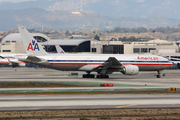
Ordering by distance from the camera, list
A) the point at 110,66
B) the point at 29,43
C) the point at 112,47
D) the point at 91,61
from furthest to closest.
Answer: the point at 112,47 < the point at 91,61 < the point at 29,43 < the point at 110,66

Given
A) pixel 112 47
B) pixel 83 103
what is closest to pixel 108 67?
pixel 83 103

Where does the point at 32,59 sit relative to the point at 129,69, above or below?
above

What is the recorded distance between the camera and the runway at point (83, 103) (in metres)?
22.7

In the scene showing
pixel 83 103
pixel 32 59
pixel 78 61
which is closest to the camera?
pixel 83 103

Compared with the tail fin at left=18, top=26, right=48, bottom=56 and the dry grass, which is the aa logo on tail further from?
the dry grass

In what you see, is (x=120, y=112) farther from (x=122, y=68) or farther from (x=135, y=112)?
(x=122, y=68)

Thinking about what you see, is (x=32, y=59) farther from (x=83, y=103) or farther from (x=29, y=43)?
(x=83, y=103)

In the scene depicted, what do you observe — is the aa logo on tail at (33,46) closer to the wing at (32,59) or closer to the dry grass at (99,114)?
the wing at (32,59)

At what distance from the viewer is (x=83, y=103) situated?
24500 millimetres

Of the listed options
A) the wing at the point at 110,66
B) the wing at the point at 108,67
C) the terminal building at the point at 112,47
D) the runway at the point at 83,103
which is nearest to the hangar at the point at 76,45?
the terminal building at the point at 112,47

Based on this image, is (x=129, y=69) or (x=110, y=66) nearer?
(x=129, y=69)

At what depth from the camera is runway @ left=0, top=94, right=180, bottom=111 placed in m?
22.7

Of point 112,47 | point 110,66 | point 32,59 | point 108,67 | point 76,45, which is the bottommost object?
point 108,67

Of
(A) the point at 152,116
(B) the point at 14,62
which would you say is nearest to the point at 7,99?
(A) the point at 152,116
